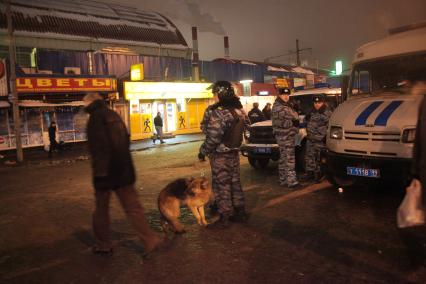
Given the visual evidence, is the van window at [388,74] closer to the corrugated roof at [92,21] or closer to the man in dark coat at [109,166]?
the man in dark coat at [109,166]

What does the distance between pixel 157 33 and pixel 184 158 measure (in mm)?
21762

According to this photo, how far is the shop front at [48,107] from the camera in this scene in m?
18.8

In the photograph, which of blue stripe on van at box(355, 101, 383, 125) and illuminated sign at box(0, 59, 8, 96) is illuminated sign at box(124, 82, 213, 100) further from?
blue stripe on van at box(355, 101, 383, 125)

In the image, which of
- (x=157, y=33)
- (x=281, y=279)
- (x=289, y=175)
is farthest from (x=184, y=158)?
(x=157, y=33)

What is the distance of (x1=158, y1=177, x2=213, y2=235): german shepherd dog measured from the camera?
5125mm

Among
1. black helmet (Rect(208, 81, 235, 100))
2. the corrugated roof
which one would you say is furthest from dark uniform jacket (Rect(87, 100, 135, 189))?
the corrugated roof

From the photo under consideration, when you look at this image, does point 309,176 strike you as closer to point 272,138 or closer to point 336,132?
point 272,138

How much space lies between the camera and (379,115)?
19.1 ft

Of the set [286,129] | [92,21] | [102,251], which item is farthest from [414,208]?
[92,21]

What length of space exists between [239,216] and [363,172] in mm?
1995

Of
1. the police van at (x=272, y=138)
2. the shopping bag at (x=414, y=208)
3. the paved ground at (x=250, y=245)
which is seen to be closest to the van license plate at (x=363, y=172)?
the paved ground at (x=250, y=245)

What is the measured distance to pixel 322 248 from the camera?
4508 mm

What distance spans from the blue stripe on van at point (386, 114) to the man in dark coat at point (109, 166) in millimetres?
3613

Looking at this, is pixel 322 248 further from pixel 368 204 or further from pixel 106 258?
pixel 106 258
